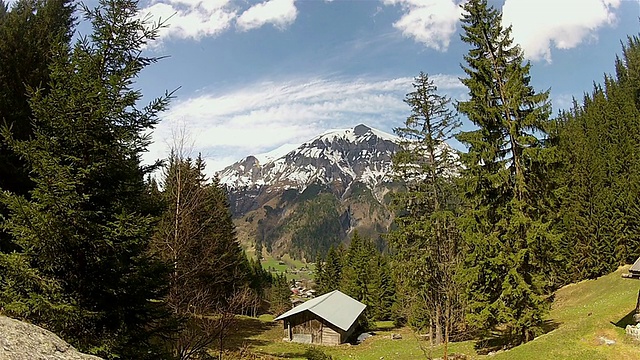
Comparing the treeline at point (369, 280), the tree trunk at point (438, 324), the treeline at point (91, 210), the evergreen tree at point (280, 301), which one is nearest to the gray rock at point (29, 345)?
the treeline at point (91, 210)

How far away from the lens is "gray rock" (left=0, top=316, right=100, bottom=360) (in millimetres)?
5809

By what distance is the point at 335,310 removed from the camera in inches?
1684

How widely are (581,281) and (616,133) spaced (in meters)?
20.8

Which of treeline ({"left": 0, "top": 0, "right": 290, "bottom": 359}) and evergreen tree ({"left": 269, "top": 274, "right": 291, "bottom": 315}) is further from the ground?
treeline ({"left": 0, "top": 0, "right": 290, "bottom": 359})

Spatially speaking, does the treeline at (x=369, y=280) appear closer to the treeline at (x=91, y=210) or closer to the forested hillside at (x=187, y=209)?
the forested hillside at (x=187, y=209)

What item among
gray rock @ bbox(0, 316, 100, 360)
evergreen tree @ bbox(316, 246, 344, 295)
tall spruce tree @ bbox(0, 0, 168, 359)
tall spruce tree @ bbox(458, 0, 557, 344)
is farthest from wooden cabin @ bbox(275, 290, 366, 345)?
gray rock @ bbox(0, 316, 100, 360)

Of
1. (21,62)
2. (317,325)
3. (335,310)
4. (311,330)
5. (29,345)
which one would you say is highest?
(21,62)

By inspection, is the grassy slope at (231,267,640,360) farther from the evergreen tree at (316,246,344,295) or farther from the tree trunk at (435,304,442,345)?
the evergreen tree at (316,246,344,295)

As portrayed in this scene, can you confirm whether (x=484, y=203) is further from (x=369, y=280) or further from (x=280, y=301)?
(x=280, y=301)

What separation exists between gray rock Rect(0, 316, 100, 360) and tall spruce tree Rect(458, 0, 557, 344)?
60.9 feet

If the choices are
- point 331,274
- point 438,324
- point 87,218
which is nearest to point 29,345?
point 87,218

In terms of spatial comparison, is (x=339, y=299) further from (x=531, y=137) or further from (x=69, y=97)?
(x=69, y=97)

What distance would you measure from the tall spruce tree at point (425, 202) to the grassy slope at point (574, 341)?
13.7 feet

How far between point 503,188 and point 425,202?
249 inches
